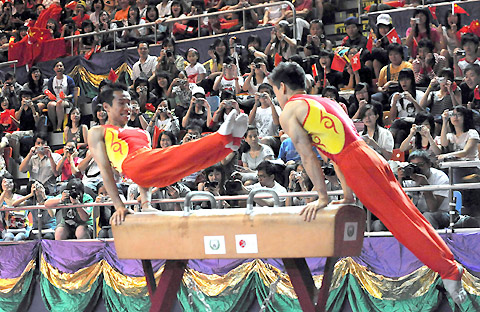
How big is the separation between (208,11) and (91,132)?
20.2 feet

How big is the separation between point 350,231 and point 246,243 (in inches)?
23.3

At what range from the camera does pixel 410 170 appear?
19.0 feet

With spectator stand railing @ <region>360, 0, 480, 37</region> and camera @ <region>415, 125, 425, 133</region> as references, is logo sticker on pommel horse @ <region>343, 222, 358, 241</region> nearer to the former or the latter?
camera @ <region>415, 125, 425, 133</region>

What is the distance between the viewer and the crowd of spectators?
6.56 m

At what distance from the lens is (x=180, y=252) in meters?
4.59

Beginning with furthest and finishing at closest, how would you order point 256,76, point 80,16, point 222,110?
point 80,16 < point 256,76 < point 222,110

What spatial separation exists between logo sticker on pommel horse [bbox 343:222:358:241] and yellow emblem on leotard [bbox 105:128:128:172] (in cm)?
149

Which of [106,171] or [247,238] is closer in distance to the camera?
[247,238]

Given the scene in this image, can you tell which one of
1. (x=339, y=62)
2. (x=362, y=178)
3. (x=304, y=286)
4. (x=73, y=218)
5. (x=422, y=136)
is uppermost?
(x=362, y=178)

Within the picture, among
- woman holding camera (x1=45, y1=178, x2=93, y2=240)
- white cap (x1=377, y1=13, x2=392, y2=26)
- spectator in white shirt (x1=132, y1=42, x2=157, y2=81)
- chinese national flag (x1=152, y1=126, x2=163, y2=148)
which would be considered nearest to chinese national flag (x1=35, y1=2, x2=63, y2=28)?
spectator in white shirt (x1=132, y1=42, x2=157, y2=81)

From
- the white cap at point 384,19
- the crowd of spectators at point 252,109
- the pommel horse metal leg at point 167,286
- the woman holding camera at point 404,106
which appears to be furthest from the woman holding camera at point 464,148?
the white cap at point 384,19

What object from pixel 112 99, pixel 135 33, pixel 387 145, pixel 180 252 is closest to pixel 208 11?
pixel 135 33

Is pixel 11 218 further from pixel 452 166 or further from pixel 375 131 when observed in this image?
pixel 452 166

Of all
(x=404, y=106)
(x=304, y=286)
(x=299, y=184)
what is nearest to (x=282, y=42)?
(x=404, y=106)
